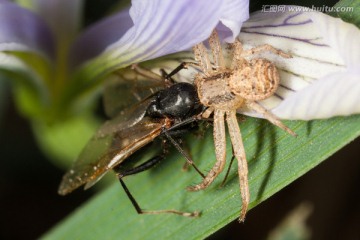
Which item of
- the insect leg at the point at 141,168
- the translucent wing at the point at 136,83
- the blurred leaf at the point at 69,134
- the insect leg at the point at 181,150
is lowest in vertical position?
the blurred leaf at the point at 69,134

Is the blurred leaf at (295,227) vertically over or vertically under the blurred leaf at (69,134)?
under

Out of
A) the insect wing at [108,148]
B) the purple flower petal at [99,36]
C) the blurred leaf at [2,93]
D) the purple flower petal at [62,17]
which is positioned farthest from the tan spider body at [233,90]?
the blurred leaf at [2,93]

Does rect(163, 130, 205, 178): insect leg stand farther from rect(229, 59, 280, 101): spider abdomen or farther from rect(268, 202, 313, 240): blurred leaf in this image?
rect(268, 202, 313, 240): blurred leaf

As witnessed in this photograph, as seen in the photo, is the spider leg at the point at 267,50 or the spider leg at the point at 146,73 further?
the spider leg at the point at 146,73

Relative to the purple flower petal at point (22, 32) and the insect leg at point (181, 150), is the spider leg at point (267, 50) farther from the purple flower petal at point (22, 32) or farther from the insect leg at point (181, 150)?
the purple flower petal at point (22, 32)

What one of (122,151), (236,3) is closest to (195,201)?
(122,151)

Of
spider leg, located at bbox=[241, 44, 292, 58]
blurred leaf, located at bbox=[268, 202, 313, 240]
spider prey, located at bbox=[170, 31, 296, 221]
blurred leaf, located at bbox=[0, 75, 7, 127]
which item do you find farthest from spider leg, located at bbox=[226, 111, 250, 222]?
blurred leaf, located at bbox=[0, 75, 7, 127]
